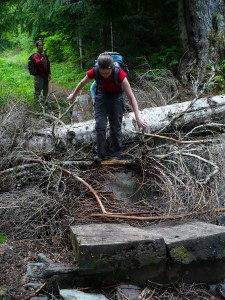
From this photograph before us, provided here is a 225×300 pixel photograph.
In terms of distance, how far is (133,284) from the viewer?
3529mm

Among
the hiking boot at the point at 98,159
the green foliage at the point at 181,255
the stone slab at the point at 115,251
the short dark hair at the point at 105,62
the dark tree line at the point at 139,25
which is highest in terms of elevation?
the dark tree line at the point at 139,25

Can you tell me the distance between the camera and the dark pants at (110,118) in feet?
18.7

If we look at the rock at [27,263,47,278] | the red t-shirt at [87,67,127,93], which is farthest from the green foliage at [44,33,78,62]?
the rock at [27,263,47,278]

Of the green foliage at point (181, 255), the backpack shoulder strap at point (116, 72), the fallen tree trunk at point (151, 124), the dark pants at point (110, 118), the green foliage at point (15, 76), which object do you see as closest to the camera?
the green foliage at point (181, 255)

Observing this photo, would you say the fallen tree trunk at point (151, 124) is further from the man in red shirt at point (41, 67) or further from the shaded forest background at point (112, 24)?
the man in red shirt at point (41, 67)

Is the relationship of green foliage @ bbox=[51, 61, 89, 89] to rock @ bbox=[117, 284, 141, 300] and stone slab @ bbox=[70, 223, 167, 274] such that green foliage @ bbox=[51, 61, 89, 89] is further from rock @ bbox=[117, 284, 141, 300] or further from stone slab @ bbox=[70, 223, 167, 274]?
rock @ bbox=[117, 284, 141, 300]

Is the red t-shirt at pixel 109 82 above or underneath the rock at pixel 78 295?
above

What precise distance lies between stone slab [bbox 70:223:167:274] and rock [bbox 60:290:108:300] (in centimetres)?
19

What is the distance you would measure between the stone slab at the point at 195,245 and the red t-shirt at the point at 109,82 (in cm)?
233

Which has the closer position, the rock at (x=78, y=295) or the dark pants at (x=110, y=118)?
the rock at (x=78, y=295)

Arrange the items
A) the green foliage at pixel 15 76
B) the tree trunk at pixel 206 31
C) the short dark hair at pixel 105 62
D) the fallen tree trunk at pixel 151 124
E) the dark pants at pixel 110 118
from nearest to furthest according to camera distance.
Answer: the short dark hair at pixel 105 62 → the dark pants at pixel 110 118 → the fallen tree trunk at pixel 151 124 → the tree trunk at pixel 206 31 → the green foliage at pixel 15 76

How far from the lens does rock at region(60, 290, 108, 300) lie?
10.6 feet

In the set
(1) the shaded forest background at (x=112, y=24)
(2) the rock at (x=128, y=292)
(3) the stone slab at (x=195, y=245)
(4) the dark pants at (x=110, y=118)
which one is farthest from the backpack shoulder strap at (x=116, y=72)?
(1) the shaded forest background at (x=112, y=24)

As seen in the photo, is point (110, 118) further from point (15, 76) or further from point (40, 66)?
point (15, 76)
